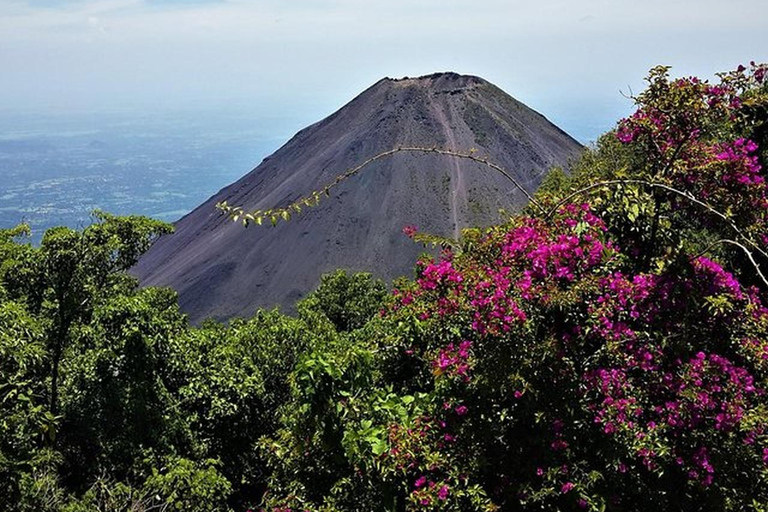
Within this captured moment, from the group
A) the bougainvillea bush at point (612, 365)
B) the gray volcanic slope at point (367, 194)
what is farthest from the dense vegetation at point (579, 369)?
the gray volcanic slope at point (367, 194)

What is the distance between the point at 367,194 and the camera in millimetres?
45406

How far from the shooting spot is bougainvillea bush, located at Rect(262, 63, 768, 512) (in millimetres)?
3398

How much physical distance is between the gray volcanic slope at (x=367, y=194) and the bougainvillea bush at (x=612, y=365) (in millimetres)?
33707

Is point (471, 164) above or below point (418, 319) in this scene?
above

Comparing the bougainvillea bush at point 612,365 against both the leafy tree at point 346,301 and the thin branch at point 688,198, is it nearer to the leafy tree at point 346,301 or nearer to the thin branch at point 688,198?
the thin branch at point 688,198

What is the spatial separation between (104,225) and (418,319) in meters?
5.56

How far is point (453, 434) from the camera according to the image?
3871 mm

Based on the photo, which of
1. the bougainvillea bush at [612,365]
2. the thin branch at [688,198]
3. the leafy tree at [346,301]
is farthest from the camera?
the leafy tree at [346,301]

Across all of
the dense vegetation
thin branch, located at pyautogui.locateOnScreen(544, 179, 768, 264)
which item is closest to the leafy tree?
the dense vegetation

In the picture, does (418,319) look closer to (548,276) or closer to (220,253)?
(548,276)

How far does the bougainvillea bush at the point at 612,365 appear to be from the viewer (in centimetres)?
340

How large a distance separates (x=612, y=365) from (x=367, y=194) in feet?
139

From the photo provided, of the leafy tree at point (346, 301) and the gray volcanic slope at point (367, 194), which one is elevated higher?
the gray volcanic slope at point (367, 194)

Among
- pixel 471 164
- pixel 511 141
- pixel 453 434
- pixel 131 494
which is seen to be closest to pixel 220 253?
pixel 471 164
